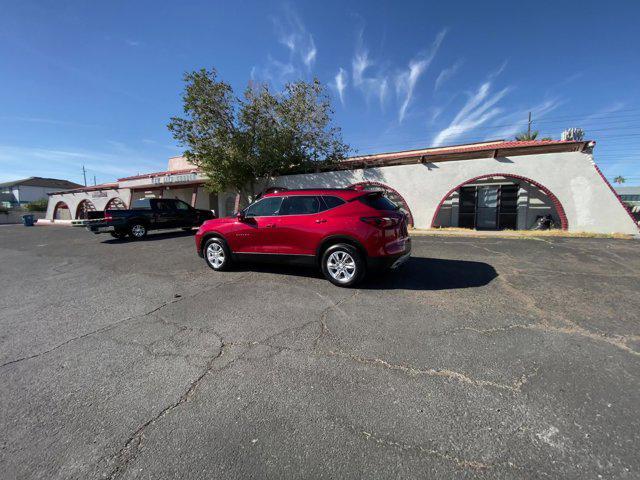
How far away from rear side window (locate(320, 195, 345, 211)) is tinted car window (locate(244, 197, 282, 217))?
994mm

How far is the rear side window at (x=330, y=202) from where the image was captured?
205 inches

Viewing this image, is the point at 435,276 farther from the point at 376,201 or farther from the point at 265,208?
the point at 265,208

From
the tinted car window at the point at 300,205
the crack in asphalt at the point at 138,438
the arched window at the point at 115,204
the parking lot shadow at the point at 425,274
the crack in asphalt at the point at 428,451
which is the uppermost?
the arched window at the point at 115,204

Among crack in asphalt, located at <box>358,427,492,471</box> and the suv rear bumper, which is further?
the suv rear bumper

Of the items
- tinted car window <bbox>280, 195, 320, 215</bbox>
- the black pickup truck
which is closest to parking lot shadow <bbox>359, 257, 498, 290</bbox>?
tinted car window <bbox>280, 195, 320, 215</bbox>

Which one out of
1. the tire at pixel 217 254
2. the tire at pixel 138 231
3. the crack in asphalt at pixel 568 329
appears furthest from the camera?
the tire at pixel 138 231

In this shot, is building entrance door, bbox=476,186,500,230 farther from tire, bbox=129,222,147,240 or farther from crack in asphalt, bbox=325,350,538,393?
tire, bbox=129,222,147,240

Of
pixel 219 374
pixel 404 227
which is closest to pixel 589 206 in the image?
pixel 404 227

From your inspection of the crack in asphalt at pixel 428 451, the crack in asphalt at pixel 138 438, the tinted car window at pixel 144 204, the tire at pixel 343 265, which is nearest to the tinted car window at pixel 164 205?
the tinted car window at pixel 144 204

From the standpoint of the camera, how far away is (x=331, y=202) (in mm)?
5277

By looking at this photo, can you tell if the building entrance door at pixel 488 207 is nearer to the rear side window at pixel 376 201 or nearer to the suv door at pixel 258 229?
the rear side window at pixel 376 201

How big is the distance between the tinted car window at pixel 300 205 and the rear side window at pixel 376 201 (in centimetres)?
87

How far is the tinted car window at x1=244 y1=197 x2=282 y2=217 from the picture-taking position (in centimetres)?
583

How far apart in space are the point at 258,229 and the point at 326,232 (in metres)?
1.54
